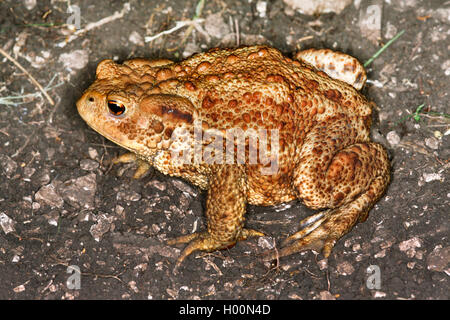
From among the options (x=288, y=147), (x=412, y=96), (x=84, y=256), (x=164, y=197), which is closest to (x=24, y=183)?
(x=84, y=256)

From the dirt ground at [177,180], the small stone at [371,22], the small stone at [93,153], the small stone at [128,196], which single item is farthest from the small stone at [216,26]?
the small stone at [128,196]

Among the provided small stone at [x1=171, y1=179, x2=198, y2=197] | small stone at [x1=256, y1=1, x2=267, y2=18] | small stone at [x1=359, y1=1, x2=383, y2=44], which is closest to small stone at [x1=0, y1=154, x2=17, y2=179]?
small stone at [x1=171, y1=179, x2=198, y2=197]

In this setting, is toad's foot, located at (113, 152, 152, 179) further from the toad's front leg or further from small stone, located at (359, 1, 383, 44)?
small stone, located at (359, 1, 383, 44)

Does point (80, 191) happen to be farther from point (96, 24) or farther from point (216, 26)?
point (216, 26)

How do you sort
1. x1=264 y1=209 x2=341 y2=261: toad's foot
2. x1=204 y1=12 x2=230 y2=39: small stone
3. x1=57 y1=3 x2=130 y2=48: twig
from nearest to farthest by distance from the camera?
x1=264 y1=209 x2=341 y2=261: toad's foot
x1=57 y1=3 x2=130 y2=48: twig
x1=204 y1=12 x2=230 y2=39: small stone

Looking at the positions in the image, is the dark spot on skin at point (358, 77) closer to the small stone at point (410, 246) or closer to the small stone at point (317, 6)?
the small stone at point (317, 6)

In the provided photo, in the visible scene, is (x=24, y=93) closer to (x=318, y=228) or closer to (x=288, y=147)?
(x=288, y=147)

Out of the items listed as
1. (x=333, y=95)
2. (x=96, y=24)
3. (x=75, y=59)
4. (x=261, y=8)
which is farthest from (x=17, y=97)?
(x=333, y=95)
